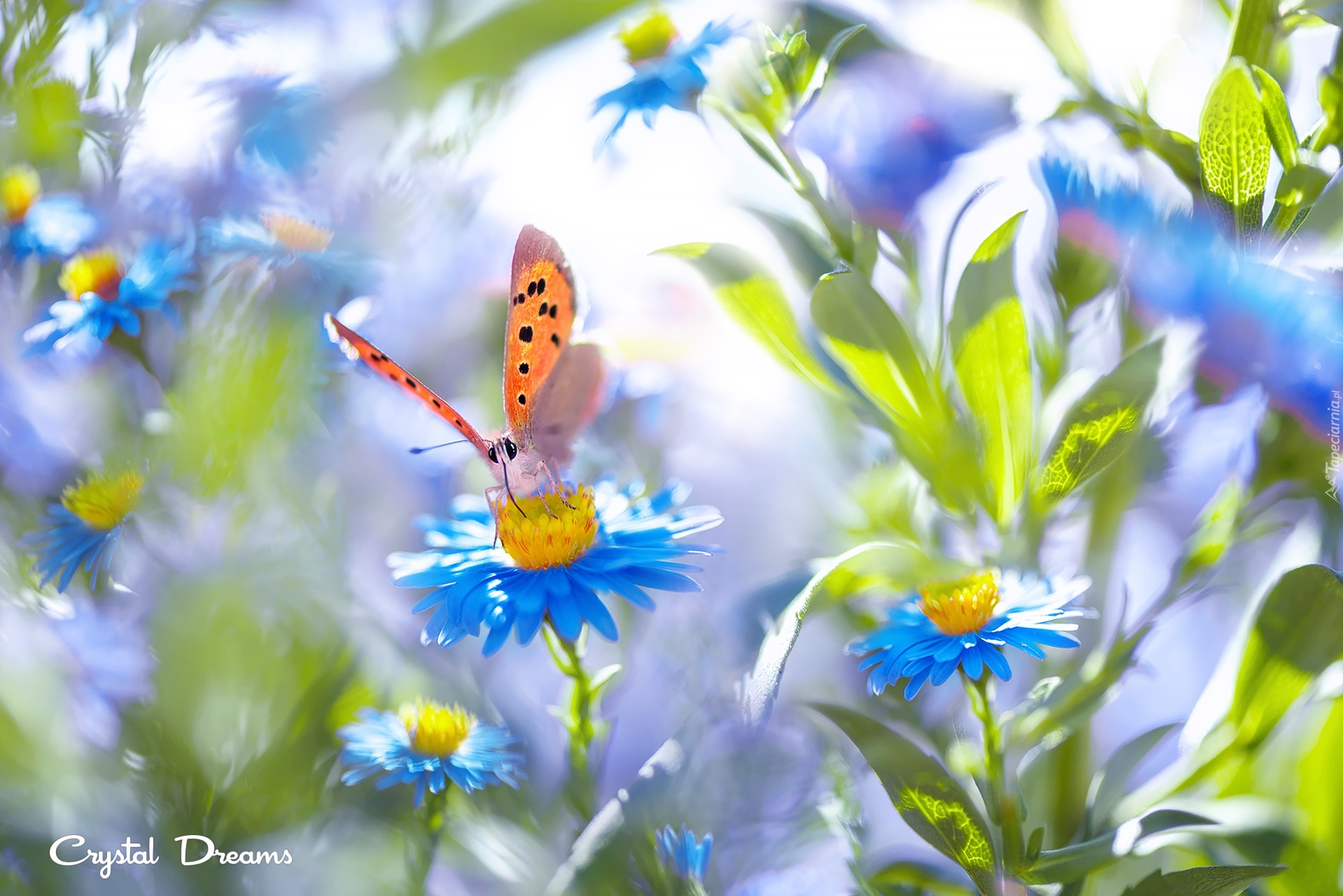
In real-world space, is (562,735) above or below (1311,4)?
below

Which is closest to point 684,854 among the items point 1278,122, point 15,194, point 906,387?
point 906,387

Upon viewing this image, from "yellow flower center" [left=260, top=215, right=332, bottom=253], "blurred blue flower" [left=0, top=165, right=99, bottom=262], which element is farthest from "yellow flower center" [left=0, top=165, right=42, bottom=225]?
"yellow flower center" [left=260, top=215, right=332, bottom=253]

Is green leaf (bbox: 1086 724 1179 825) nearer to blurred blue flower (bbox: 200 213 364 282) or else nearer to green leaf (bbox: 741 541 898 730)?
green leaf (bbox: 741 541 898 730)

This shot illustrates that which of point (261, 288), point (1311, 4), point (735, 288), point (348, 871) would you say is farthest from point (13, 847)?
point (1311, 4)

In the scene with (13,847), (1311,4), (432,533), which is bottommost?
(13,847)

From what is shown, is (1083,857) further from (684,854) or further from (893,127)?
(893,127)

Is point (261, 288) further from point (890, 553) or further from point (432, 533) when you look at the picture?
point (890, 553)
